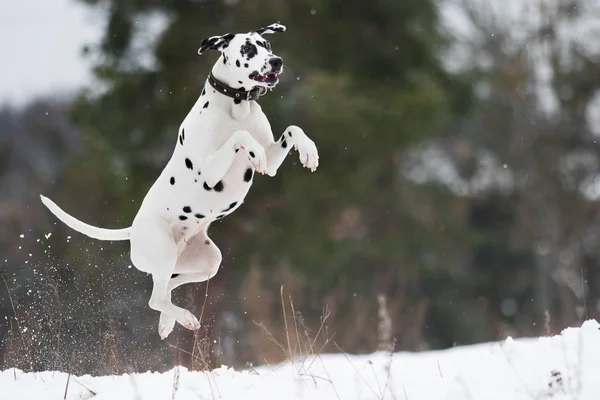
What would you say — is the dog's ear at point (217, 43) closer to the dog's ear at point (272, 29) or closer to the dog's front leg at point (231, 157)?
the dog's ear at point (272, 29)

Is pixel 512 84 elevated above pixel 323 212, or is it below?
above

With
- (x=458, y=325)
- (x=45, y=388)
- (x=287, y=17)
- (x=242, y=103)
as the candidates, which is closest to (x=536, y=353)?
(x=242, y=103)

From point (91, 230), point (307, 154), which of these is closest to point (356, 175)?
point (91, 230)

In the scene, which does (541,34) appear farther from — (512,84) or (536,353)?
(536,353)

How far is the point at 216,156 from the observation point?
15.8ft

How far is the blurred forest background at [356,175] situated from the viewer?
1355 centimetres

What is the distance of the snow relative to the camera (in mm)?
3887

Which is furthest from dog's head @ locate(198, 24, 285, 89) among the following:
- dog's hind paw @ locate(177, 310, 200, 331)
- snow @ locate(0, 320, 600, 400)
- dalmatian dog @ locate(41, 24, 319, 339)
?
snow @ locate(0, 320, 600, 400)

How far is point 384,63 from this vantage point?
15.2m

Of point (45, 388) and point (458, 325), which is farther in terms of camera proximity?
point (458, 325)

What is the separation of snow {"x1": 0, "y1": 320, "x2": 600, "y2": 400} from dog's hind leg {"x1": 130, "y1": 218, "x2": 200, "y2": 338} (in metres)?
0.55

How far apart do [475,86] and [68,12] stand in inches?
438

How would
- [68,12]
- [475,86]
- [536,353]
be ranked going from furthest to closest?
1. [68,12]
2. [475,86]
3. [536,353]

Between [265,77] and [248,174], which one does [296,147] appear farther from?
[265,77]
